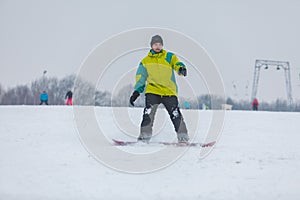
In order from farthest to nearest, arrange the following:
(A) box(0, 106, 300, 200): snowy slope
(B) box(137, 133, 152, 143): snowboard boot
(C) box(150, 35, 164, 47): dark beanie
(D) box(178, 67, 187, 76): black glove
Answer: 1. (C) box(150, 35, 164, 47): dark beanie
2. (B) box(137, 133, 152, 143): snowboard boot
3. (D) box(178, 67, 187, 76): black glove
4. (A) box(0, 106, 300, 200): snowy slope

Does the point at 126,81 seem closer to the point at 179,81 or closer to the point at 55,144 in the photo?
the point at 179,81

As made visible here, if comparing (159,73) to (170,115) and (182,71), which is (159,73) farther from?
(170,115)

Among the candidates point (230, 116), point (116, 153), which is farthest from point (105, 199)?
point (230, 116)

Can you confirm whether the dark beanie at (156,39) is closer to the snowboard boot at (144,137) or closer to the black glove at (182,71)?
the black glove at (182,71)

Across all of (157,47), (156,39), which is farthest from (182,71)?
(156,39)

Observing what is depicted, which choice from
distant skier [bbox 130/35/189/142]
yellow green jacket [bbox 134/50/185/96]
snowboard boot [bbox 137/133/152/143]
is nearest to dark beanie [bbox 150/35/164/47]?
distant skier [bbox 130/35/189/142]

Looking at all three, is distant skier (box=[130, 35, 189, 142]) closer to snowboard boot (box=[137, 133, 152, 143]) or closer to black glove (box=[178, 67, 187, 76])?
snowboard boot (box=[137, 133, 152, 143])

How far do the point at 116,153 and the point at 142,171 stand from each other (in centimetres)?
107

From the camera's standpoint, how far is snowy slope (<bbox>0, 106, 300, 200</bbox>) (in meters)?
4.25

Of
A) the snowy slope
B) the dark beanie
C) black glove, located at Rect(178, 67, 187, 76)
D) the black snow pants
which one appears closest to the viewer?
the snowy slope

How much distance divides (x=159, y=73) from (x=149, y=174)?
9.80 feet

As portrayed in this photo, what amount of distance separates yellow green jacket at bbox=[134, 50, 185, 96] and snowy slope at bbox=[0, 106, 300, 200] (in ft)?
3.56

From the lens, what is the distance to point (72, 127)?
896 cm

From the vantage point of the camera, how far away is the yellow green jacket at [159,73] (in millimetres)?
7547
